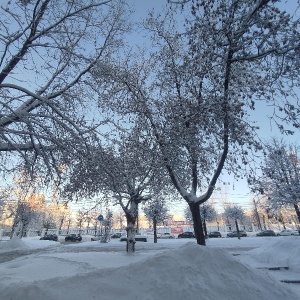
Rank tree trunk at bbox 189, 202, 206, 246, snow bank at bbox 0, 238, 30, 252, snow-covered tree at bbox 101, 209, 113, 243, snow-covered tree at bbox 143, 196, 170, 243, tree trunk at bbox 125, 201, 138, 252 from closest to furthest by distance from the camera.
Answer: tree trunk at bbox 189, 202, 206, 246, tree trunk at bbox 125, 201, 138, 252, snow-covered tree at bbox 143, 196, 170, 243, snow bank at bbox 0, 238, 30, 252, snow-covered tree at bbox 101, 209, 113, 243

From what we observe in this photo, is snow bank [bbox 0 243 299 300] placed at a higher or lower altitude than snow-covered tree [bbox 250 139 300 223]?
lower

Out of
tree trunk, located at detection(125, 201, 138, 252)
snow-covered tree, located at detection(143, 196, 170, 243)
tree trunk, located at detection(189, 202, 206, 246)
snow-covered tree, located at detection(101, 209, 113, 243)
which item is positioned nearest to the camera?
tree trunk, located at detection(189, 202, 206, 246)

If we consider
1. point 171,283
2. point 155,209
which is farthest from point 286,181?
point 171,283


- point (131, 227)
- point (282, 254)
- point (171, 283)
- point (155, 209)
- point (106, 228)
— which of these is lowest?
point (171, 283)

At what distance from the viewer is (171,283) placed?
13.2 ft

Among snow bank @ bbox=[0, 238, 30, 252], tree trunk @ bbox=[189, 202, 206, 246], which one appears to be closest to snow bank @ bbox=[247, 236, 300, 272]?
tree trunk @ bbox=[189, 202, 206, 246]

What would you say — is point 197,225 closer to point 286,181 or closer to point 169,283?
point 169,283

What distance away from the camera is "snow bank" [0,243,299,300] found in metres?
3.65

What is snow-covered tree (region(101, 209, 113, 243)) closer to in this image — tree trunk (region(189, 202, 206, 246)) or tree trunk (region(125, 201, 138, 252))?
tree trunk (region(125, 201, 138, 252))

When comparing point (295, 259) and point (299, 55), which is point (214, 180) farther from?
point (299, 55)

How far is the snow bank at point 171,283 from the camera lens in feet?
12.0

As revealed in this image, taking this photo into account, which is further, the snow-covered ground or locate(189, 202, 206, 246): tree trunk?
locate(189, 202, 206, 246): tree trunk

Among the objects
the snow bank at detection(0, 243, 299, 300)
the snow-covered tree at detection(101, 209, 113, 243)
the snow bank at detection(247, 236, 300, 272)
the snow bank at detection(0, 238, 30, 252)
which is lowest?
the snow bank at detection(0, 243, 299, 300)

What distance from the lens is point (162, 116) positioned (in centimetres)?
1030
